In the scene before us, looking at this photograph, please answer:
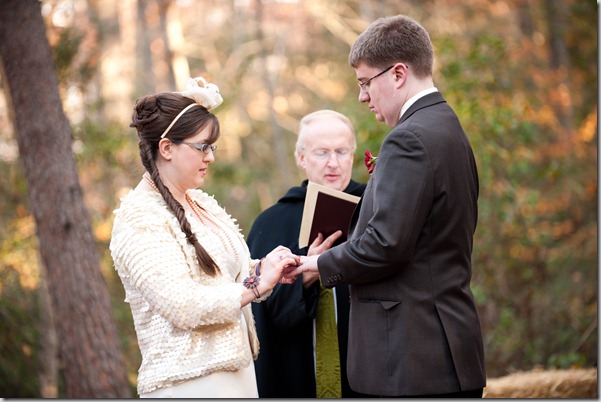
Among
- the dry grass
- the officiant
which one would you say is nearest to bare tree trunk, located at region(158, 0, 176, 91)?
the dry grass

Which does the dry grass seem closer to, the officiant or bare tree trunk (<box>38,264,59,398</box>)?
the officiant

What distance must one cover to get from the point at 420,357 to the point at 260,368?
1.31 metres

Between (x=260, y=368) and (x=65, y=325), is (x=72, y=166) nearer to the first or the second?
Result: (x=65, y=325)

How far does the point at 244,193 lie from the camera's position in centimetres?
1814

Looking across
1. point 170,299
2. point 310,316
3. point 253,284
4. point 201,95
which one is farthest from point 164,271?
point 310,316

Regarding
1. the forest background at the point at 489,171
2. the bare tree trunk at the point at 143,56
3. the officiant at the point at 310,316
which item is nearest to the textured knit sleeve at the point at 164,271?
the officiant at the point at 310,316

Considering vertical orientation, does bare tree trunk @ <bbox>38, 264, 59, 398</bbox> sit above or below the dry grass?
above

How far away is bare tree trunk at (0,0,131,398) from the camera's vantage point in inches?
224

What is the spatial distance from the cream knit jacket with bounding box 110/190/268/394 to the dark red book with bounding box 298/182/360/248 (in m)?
0.53

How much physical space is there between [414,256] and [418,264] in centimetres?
3

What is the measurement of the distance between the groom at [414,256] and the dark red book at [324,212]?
0.39 meters

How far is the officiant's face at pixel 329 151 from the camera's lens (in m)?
3.79

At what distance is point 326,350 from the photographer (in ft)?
12.0

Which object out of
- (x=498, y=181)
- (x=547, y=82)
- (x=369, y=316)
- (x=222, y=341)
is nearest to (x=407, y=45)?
(x=369, y=316)
